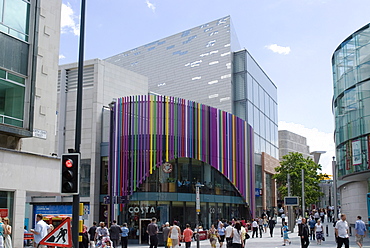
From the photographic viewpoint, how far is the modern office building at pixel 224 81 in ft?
195

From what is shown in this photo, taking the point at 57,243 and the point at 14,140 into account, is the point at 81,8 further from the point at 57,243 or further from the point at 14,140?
the point at 14,140

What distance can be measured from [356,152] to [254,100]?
28372mm

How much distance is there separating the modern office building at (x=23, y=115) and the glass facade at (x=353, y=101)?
21.9 metres

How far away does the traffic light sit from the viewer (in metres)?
11.7

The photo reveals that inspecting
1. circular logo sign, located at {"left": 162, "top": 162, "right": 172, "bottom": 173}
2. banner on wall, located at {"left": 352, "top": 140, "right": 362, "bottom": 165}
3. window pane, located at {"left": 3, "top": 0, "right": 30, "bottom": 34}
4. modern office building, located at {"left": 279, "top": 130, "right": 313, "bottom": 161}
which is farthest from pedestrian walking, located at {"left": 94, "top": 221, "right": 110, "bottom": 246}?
modern office building, located at {"left": 279, "top": 130, "right": 313, "bottom": 161}

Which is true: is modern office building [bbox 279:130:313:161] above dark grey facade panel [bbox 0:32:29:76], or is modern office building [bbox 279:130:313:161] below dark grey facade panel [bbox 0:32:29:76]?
above

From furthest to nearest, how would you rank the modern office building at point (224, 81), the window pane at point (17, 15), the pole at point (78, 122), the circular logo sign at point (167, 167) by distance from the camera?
the modern office building at point (224, 81)
the circular logo sign at point (167, 167)
the window pane at point (17, 15)
the pole at point (78, 122)

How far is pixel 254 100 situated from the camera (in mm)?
62719

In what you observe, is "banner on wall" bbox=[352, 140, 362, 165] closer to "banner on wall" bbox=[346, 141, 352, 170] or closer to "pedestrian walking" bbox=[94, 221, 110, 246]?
"banner on wall" bbox=[346, 141, 352, 170]

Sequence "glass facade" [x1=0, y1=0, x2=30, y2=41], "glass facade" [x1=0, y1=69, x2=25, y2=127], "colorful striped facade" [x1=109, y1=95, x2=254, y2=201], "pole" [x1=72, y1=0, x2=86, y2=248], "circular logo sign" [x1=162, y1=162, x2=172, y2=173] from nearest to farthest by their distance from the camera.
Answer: "pole" [x1=72, y1=0, x2=86, y2=248]
"glass facade" [x1=0, y1=69, x2=25, y2=127]
"glass facade" [x1=0, y1=0, x2=30, y2=41]
"colorful striped facade" [x1=109, y1=95, x2=254, y2=201]
"circular logo sign" [x1=162, y1=162, x2=172, y2=173]

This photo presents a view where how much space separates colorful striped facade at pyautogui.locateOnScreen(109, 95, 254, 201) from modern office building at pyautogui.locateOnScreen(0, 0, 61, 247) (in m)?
10.8

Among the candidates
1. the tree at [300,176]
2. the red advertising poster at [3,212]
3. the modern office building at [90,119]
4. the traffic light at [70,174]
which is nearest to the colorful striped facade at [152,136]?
the modern office building at [90,119]

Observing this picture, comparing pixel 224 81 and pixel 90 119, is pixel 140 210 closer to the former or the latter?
pixel 90 119

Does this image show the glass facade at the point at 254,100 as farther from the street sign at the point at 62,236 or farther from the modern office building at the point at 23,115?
the street sign at the point at 62,236
